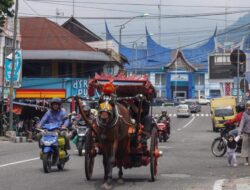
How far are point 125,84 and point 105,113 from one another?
5.56ft

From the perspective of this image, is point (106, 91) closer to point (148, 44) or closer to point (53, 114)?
point (53, 114)

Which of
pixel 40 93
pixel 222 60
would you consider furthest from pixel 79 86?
pixel 222 60

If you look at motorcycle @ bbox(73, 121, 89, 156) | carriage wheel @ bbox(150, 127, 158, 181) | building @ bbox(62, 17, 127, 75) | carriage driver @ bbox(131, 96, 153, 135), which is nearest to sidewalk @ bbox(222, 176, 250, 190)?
carriage wheel @ bbox(150, 127, 158, 181)

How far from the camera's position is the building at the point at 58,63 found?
56.5 meters

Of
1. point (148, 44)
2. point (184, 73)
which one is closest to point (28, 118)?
point (148, 44)

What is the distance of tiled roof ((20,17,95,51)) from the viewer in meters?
59.2

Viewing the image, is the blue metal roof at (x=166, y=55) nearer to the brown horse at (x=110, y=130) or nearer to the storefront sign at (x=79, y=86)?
the storefront sign at (x=79, y=86)

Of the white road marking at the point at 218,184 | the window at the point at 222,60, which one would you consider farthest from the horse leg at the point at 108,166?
the window at the point at 222,60

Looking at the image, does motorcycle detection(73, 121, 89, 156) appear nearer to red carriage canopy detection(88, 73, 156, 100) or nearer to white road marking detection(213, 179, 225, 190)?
red carriage canopy detection(88, 73, 156, 100)

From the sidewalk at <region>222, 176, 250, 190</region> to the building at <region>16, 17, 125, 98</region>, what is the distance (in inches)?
1536

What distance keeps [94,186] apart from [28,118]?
32.7 metres

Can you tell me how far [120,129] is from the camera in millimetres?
12875

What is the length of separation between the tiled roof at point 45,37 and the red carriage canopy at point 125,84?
147 ft

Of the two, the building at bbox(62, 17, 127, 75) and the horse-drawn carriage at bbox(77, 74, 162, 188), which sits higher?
the building at bbox(62, 17, 127, 75)
